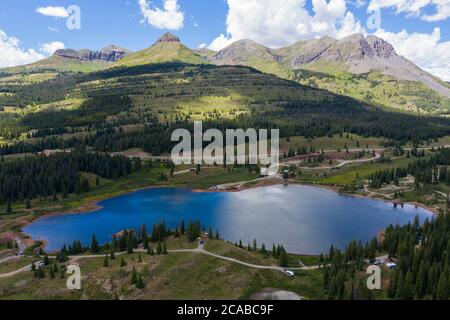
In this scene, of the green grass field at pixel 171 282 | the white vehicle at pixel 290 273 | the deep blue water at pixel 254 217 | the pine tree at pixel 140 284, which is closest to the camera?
the green grass field at pixel 171 282

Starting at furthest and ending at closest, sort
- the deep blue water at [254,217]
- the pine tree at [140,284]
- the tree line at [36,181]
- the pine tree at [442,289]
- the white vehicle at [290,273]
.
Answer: the tree line at [36,181], the deep blue water at [254,217], the white vehicle at [290,273], the pine tree at [140,284], the pine tree at [442,289]

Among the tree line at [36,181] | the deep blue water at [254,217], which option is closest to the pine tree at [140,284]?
the deep blue water at [254,217]

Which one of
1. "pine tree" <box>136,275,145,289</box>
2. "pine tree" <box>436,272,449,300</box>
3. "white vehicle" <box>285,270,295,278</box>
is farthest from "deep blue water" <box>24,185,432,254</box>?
"pine tree" <box>136,275,145,289</box>

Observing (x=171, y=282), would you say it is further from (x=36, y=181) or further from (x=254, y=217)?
(x=36, y=181)

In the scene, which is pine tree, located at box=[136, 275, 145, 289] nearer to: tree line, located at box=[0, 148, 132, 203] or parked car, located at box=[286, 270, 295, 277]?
parked car, located at box=[286, 270, 295, 277]

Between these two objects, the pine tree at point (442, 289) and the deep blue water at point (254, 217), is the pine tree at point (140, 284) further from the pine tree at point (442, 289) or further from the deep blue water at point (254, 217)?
the pine tree at point (442, 289)

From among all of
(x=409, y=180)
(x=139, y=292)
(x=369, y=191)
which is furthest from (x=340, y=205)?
(x=139, y=292)
